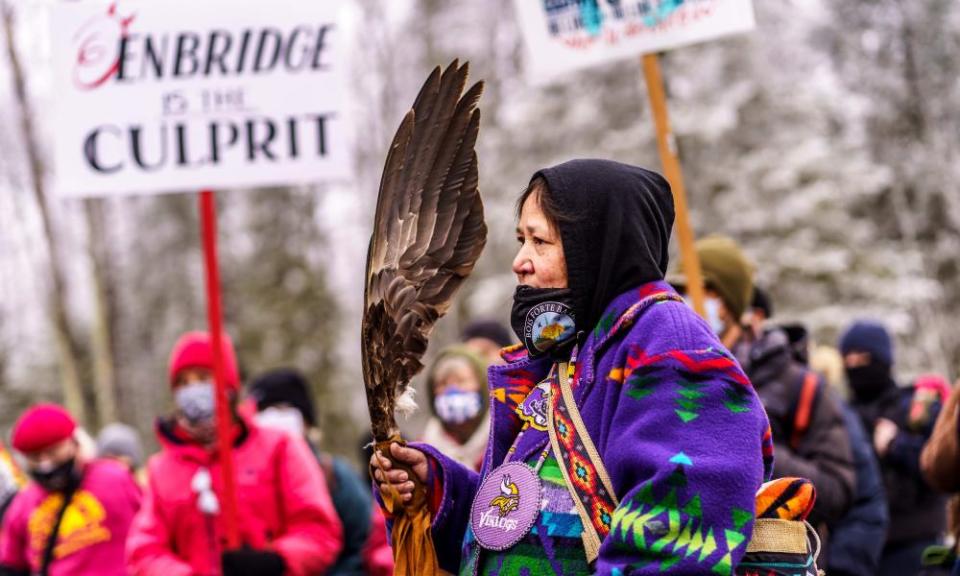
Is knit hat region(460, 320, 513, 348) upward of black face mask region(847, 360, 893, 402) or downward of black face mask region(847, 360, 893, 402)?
upward

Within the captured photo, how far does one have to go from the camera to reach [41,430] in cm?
650

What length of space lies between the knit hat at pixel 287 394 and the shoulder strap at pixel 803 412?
3785mm

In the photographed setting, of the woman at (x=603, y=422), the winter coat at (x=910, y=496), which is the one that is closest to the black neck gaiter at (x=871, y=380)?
the winter coat at (x=910, y=496)

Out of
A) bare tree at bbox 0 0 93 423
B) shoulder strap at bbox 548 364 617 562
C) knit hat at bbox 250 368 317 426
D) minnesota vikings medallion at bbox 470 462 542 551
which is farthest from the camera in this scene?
bare tree at bbox 0 0 93 423

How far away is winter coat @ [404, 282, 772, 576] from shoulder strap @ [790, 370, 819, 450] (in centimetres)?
251

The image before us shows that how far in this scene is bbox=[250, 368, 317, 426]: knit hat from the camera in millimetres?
7625

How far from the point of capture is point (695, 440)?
213 cm

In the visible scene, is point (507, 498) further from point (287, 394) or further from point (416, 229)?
point (287, 394)

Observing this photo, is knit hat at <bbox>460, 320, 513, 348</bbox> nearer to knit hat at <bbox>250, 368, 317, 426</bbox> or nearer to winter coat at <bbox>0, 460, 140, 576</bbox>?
knit hat at <bbox>250, 368, 317, 426</bbox>

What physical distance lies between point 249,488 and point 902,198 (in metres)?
20.4

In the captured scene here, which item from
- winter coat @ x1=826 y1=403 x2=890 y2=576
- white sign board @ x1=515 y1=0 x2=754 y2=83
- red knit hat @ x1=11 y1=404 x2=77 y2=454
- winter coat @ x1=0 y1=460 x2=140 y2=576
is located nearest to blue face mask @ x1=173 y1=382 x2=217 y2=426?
winter coat @ x1=0 y1=460 x2=140 y2=576

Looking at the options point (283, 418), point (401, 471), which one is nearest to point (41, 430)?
point (283, 418)

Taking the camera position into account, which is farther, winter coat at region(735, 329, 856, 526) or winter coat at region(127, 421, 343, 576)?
winter coat at region(127, 421, 343, 576)

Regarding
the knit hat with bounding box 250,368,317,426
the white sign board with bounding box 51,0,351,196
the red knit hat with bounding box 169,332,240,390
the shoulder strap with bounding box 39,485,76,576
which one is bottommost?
the shoulder strap with bounding box 39,485,76,576
